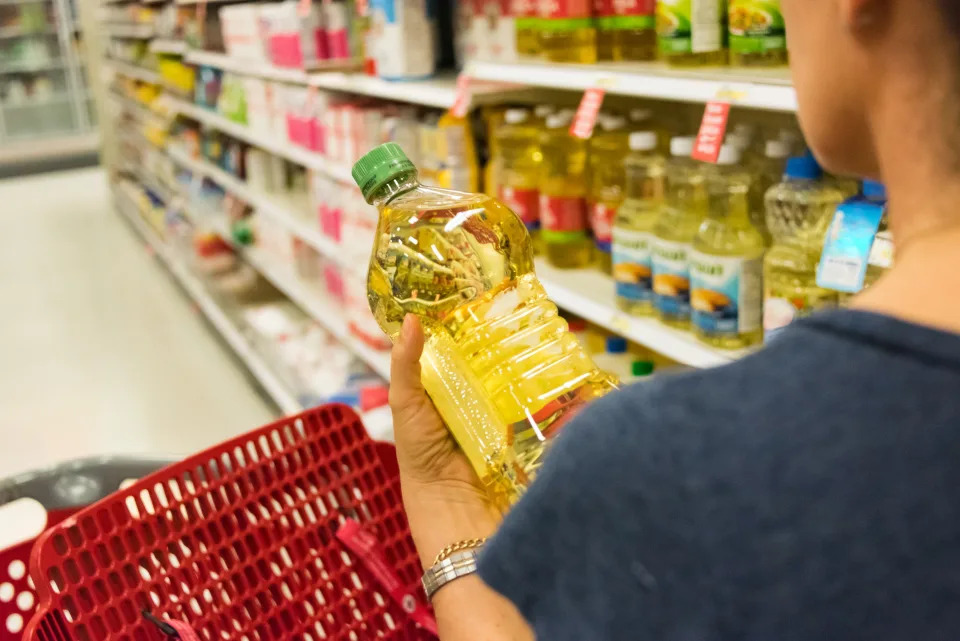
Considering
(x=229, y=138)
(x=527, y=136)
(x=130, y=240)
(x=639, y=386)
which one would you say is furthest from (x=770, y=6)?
(x=130, y=240)

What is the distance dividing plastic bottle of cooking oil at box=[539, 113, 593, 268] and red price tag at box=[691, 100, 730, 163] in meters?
0.67

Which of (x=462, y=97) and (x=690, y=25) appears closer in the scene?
(x=690, y=25)

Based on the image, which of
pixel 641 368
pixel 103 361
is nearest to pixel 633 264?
pixel 641 368

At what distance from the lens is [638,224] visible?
1.83 meters

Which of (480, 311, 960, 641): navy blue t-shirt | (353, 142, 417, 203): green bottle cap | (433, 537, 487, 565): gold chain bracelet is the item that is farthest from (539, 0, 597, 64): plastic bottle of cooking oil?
(480, 311, 960, 641): navy blue t-shirt

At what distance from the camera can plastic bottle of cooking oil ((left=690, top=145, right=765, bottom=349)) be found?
1540 mm

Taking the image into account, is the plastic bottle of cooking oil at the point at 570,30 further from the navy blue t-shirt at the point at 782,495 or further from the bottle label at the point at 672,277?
the navy blue t-shirt at the point at 782,495

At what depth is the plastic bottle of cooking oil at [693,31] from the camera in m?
1.53

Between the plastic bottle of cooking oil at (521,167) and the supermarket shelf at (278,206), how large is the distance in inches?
38.0

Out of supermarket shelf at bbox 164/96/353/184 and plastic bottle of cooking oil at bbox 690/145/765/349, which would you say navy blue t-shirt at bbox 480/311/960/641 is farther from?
supermarket shelf at bbox 164/96/353/184

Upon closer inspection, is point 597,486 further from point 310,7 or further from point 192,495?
point 310,7

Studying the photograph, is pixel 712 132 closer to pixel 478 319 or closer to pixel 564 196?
pixel 478 319

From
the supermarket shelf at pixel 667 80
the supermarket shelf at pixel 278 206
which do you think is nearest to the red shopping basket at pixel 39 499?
the supermarket shelf at pixel 667 80

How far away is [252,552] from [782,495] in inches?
37.1
